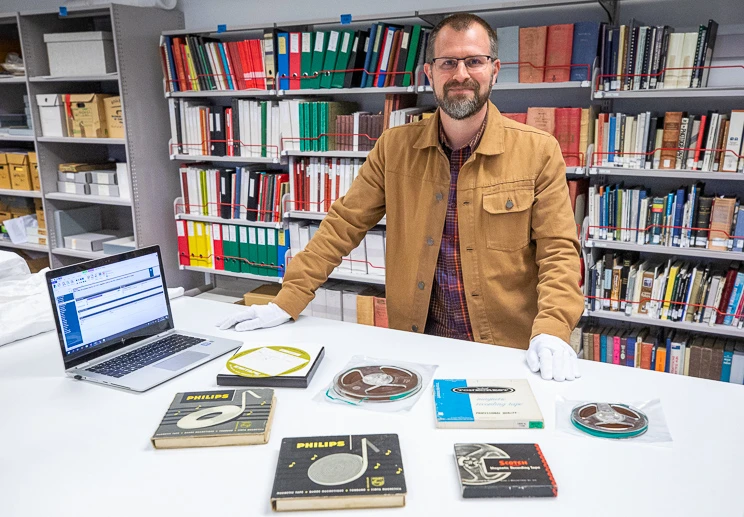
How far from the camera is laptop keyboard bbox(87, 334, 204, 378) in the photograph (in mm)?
1404

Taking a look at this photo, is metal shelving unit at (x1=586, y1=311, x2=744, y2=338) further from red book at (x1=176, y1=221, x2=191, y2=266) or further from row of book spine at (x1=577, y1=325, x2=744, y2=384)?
red book at (x1=176, y1=221, x2=191, y2=266)

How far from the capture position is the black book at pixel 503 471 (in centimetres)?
93

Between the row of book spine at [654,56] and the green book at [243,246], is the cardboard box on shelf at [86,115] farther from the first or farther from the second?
the row of book spine at [654,56]

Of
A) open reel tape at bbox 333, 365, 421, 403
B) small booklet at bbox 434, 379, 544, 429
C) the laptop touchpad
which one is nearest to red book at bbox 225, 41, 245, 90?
the laptop touchpad

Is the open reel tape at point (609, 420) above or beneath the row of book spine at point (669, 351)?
above

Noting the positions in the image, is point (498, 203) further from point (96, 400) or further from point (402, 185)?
point (96, 400)

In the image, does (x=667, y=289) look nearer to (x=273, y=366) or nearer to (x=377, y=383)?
(x=377, y=383)

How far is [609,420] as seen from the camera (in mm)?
1135

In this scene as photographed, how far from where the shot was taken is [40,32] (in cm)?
399

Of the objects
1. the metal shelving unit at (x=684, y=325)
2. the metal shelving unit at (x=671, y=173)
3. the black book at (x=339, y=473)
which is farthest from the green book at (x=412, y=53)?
the black book at (x=339, y=473)

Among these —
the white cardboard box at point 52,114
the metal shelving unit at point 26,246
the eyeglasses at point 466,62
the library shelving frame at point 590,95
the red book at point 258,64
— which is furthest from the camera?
the metal shelving unit at point 26,246

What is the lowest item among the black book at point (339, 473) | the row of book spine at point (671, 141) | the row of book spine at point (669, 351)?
the row of book spine at point (669, 351)

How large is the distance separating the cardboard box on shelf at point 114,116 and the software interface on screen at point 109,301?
260 centimetres

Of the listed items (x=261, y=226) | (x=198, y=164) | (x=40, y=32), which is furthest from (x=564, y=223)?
(x=40, y=32)
